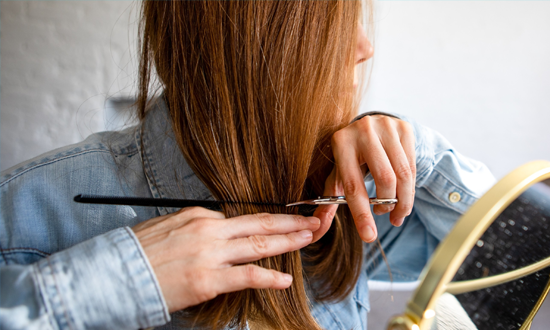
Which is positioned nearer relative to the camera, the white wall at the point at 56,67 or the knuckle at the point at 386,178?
the knuckle at the point at 386,178

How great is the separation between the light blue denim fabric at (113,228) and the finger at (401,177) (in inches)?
6.5

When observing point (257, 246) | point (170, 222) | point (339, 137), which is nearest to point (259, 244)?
point (257, 246)

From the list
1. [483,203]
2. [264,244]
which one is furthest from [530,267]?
[264,244]

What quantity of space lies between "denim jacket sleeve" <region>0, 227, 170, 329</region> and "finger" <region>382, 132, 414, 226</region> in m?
0.34

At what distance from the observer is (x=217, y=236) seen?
40cm

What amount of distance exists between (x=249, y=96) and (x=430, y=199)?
50cm

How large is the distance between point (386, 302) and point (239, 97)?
1174mm

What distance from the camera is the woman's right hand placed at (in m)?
0.36

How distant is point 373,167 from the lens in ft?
1.56

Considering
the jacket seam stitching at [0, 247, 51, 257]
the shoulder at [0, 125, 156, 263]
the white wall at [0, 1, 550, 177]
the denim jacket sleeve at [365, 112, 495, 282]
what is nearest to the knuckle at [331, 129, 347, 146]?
the denim jacket sleeve at [365, 112, 495, 282]

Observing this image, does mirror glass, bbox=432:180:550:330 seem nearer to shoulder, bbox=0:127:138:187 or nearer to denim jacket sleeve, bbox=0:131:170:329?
denim jacket sleeve, bbox=0:131:170:329

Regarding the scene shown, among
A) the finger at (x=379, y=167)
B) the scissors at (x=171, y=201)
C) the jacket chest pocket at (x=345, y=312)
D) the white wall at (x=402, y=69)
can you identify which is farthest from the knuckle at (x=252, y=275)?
the white wall at (x=402, y=69)

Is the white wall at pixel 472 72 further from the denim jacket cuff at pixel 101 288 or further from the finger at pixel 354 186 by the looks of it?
the denim jacket cuff at pixel 101 288

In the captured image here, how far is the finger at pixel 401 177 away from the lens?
475 millimetres
